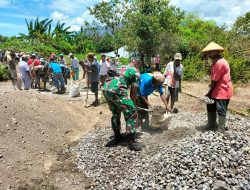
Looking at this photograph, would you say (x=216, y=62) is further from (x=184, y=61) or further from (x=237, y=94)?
(x=184, y=61)

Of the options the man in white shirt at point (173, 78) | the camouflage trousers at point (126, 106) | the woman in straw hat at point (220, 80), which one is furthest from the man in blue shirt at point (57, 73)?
the woman in straw hat at point (220, 80)

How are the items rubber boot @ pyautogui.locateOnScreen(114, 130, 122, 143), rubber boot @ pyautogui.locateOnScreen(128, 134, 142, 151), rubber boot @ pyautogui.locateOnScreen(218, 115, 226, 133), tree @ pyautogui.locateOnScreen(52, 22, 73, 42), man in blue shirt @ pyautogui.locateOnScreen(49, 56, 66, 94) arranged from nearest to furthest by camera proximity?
rubber boot @ pyautogui.locateOnScreen(128, 134, 142, 151) < rubber boot @ pyautogui.locateOnScreen(218, 115, 226, 133) < rubber boot @ pyautogui.locateOnScreen(114, 130, 122, 143) < man in blue shirt @ pyautogui.locateOnScreen(49, 56, 66, 94) < tree @ pyautogui.locateOnScreen(52, 22, 73, 42)

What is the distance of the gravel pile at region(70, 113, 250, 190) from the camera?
4156 mm

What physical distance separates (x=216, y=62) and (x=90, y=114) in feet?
15.1

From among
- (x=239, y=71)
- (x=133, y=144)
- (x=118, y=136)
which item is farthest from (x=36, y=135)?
(x=239, y=71)

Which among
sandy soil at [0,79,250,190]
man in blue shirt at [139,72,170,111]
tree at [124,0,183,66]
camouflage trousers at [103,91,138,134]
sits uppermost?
tree at [124,0,183,66]

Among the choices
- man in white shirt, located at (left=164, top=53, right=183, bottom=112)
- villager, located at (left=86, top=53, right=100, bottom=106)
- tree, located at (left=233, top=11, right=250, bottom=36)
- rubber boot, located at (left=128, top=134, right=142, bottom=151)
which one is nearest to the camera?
rubber boot, located at (left=128, top=134, right=142, bottom=151)

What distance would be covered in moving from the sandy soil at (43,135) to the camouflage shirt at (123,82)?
145 cm

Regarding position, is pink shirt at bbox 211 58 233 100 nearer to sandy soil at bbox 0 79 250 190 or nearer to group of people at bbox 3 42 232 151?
group of people at bbox 3 42 232 151

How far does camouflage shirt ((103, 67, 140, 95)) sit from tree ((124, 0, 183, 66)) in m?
9.11

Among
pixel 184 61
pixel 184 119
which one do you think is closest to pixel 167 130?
pixel 184 119

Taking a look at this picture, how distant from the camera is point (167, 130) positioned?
6.36 metres

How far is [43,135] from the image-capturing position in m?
7.01

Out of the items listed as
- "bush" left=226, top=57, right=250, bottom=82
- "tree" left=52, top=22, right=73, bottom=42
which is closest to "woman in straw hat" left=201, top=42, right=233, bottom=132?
"bush" left=226, top=57, right=250, bottom=82
